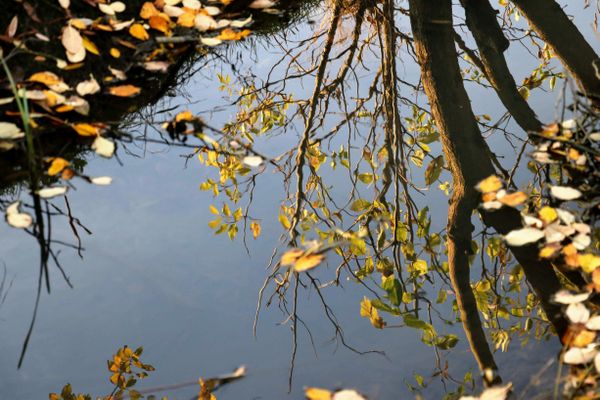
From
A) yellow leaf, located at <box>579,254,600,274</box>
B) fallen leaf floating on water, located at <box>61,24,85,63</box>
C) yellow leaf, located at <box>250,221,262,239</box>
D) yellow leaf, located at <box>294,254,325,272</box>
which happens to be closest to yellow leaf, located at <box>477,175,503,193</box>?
yellow leaf, located at <box>579,254,600,274</box>

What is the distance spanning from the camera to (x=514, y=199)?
1616 mm

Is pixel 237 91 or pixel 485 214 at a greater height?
pixel 237 91

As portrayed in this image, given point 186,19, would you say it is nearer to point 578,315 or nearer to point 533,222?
point 533,222

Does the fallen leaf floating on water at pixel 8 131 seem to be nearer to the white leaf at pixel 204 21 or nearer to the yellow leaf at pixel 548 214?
the white leaf at pixel 204 21

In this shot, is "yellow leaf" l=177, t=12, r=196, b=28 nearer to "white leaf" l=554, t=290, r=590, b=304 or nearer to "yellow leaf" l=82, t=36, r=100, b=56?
"yellow leaf" l=82, t=36, r=100, b=56

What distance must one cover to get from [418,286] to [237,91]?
5.93 feet

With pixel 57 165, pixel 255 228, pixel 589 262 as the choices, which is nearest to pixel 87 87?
pixel 57 165

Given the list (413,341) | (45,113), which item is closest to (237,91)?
(45,113)

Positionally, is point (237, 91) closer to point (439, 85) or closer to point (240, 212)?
point (240, 212)

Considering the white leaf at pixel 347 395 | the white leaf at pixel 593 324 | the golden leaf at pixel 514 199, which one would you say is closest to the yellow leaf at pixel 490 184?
the golden leaf at pixel 514 199

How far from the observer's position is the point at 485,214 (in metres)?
2.50

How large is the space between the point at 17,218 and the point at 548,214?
119 cm

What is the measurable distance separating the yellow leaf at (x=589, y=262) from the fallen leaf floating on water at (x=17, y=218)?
1.23 metres

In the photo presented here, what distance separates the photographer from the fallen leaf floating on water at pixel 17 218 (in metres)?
1.37
